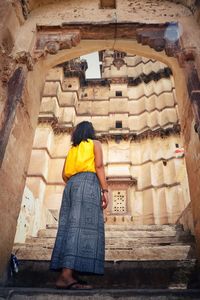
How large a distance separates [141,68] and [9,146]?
59.7ft

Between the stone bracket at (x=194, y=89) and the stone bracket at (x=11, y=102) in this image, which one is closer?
the stone bracket at (x=11, y=102)

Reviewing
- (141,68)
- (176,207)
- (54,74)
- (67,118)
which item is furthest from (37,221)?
(141,68)

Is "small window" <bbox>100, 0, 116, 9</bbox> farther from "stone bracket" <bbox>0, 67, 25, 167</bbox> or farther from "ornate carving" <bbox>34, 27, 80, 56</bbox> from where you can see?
"stone bracket" <bbox>0, 67, 25, 167</bbox>

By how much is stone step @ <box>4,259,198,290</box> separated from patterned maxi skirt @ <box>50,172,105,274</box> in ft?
2.65

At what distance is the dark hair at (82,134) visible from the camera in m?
3.17

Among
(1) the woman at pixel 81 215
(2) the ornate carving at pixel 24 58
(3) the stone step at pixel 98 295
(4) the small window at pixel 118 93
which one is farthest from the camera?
(4) the small window at pixel 118 93

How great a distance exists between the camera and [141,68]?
1983cm

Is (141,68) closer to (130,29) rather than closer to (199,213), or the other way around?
(130,29)

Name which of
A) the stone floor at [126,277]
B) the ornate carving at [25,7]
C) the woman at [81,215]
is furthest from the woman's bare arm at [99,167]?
the ornate carving at [25,7]

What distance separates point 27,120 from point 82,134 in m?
1.18

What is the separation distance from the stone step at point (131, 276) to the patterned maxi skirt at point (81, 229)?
807 mm

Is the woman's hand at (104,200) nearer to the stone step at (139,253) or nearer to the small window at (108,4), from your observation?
the stone step at (139,253)

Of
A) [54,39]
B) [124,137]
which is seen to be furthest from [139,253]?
[124,137]

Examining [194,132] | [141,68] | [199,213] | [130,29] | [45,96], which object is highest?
[141,68]
